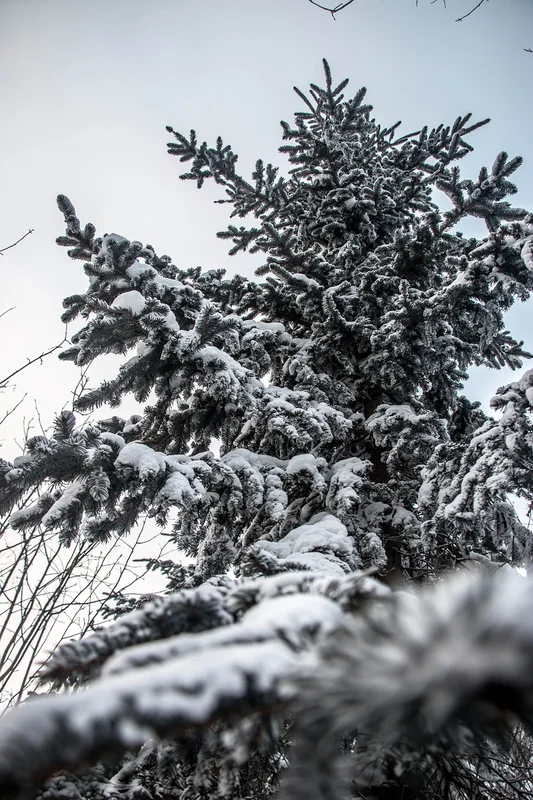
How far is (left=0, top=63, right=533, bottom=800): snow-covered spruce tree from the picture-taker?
412 mm

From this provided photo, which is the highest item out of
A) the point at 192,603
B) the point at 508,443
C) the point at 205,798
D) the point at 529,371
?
the point at 529,371

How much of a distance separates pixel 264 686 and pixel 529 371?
3.22 m

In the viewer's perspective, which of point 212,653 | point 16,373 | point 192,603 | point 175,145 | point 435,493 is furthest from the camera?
point 175,145

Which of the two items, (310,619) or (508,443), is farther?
(508,443)

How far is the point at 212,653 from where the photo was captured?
0.50 m

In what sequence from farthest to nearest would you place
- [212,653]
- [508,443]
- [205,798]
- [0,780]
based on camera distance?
[508,443]
[205,798]
[212,653]
[0,780]

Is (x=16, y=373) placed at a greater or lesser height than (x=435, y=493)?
greater

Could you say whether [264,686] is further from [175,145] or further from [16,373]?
[175,145]

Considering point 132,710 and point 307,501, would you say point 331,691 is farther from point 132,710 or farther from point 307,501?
point 307,501

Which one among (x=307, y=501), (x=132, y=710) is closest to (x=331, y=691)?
(x=132, y=710)

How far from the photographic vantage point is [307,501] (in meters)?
5.09

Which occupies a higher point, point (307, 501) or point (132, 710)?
point (307, 501)

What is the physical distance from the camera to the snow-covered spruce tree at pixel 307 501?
412 millimetres

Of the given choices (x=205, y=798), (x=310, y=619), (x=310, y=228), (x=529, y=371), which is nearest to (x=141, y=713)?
(x=310, y=619)
